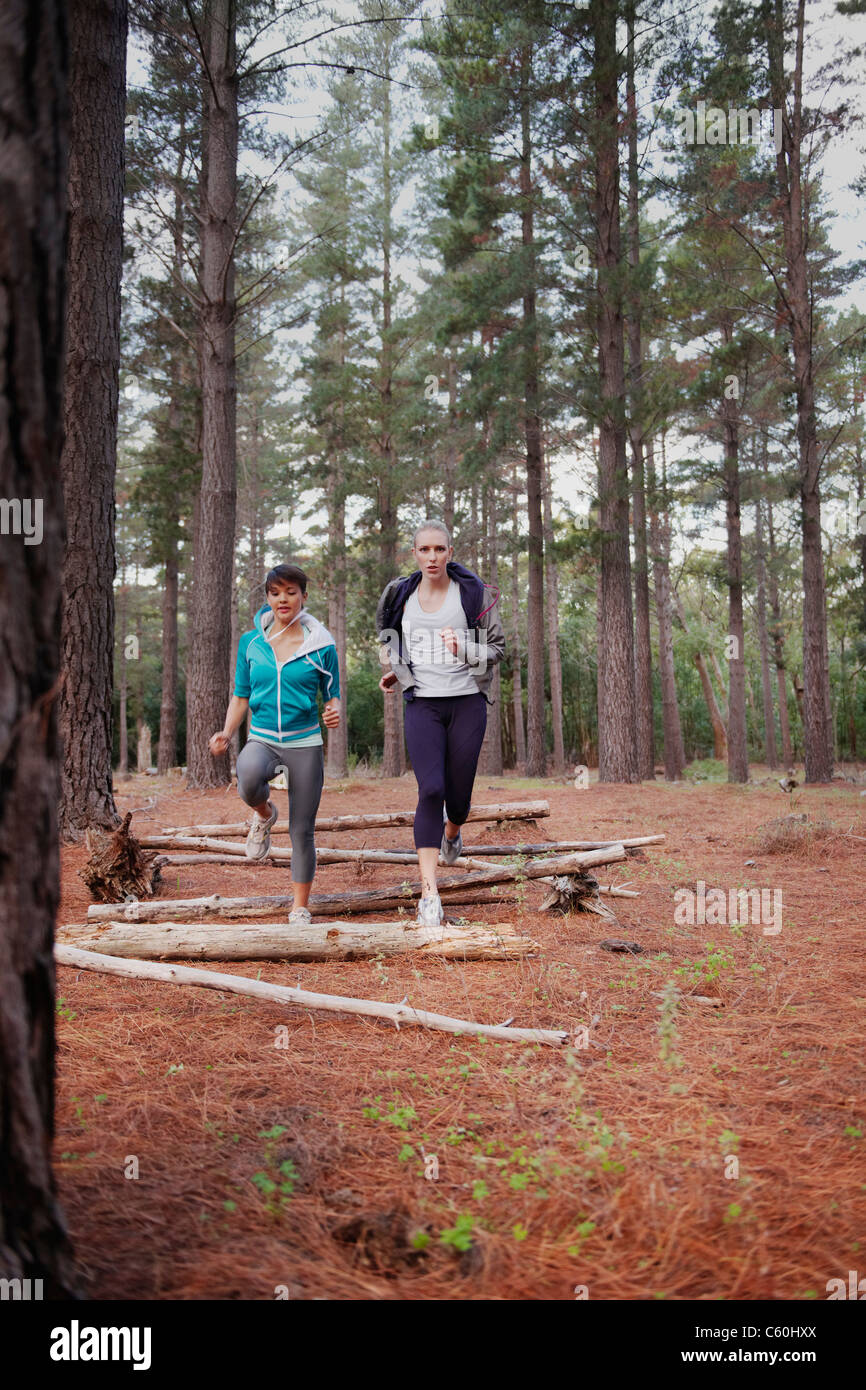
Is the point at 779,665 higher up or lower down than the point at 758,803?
higher up

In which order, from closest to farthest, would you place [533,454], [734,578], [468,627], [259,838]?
1. [468,627]
2. [259,838]
3. [734,578]
4. [533,454]

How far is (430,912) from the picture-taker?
14.2 feet

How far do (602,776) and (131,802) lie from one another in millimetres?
8390

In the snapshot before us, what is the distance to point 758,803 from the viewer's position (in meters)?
12.0

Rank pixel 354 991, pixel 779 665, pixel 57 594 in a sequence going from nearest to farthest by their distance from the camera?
pixel 57 594, pixel 354 991, pixel 779 665

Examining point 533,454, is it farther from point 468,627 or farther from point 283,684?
point 283,684

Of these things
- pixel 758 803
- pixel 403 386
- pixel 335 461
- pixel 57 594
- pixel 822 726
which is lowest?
pixel 758 803

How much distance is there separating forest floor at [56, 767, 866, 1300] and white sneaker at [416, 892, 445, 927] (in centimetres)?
32

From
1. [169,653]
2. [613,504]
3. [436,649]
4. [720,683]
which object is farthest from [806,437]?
[720,683]

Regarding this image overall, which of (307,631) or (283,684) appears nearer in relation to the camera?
(283,684)

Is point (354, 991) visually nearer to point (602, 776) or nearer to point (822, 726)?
point (602, 776)

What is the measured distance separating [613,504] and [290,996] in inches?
512

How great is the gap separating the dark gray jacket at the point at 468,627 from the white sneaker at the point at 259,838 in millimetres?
1324
